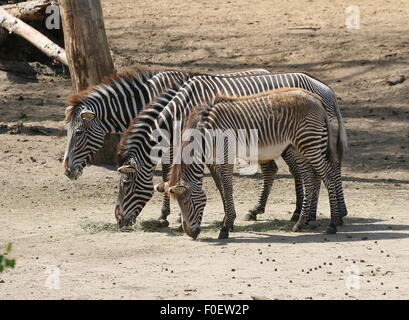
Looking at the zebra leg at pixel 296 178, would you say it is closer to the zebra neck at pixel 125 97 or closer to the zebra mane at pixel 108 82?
the zebra neck at pixel 125 97

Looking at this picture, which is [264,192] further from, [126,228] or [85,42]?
[85,42]

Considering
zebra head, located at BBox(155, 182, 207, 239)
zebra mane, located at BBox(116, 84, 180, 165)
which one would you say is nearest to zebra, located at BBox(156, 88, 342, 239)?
zebra head, located at BBox(155, 182, 207, 239)

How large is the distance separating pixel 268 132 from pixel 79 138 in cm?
231

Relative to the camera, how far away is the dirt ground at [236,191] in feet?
29.4

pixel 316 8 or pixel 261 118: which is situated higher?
pixel 316 8

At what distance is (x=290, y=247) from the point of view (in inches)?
405

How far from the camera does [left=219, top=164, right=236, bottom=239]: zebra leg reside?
1084 centimetres

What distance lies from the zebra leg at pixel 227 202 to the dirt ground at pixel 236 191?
172mm

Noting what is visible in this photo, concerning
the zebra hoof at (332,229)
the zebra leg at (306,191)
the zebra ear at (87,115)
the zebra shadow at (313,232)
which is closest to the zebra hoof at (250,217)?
the zebra shadow at (313,232)

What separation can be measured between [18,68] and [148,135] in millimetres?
7235

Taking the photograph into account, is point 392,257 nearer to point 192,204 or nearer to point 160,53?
point 192,204

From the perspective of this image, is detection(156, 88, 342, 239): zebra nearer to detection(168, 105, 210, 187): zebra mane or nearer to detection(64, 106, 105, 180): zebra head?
detection(168, 105, 210, 187): zebra mane

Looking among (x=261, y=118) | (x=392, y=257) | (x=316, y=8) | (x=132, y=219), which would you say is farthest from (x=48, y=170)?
(x=316, y=8)

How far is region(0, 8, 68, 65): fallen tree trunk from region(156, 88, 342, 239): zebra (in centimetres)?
431
